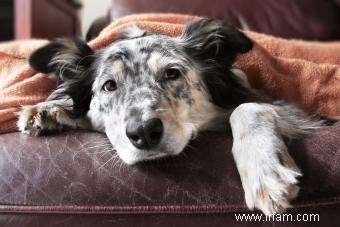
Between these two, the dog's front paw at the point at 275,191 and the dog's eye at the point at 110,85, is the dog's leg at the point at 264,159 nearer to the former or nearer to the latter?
the dog's front paw at the point at 275,191

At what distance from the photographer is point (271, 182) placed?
0.89m

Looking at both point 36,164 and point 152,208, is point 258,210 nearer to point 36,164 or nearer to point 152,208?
point 152,208

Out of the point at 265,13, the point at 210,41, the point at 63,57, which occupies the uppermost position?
the point at 210,41

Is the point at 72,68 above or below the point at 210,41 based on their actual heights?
below

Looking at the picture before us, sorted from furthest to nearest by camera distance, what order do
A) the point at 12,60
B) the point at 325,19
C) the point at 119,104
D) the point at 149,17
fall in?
the point at 325,19 → the point at 149,17 → the point at 12,60 → the point at 119,104

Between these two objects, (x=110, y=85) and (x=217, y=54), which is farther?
(x=217, y=54)

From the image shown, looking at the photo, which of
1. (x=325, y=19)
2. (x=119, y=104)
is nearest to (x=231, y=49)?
(x=119, y=104)

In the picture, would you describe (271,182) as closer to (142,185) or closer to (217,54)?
(142,185)

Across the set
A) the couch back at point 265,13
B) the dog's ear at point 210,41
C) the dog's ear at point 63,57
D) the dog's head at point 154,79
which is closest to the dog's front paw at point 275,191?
the dog's head at point 154,79

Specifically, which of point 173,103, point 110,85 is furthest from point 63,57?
point 173,103

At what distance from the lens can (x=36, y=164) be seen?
1.08 m

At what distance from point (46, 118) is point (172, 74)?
1.40 feet

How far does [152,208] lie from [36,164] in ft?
1.08

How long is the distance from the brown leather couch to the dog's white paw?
112 millimetres
